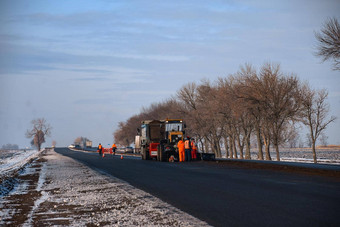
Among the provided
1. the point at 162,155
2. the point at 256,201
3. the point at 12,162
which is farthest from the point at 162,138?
the point at 256,201

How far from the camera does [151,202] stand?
13961 millimetres

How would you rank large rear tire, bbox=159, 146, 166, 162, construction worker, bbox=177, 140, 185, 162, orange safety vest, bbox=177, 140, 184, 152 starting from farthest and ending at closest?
large rear tire, bbox=159, 146, 166, 162 < construction worker, bbox=177, 140, 185, 162 < orange safety vest, bbox=177, 140, 184, 152

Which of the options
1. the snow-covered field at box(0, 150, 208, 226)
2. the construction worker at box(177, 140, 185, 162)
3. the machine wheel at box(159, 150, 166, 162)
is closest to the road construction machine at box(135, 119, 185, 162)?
the machine wheel at box(159, 150, 166, 162)

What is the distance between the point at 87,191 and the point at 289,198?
8112 mm

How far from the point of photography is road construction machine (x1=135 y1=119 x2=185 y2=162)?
43.4 meters

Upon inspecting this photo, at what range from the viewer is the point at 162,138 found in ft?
152

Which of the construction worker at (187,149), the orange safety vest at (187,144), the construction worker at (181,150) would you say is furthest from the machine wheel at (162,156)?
the orange safety vest at (187,144)

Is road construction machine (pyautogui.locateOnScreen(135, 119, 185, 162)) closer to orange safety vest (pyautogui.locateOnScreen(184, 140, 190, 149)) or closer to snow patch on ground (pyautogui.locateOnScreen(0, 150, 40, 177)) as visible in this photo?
orange safety vest (pyautogui.locateOnScreen(184, 140, 190, 149))

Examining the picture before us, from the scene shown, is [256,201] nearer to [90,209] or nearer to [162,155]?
[90,209]

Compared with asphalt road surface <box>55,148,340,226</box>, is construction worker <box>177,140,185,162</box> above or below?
above

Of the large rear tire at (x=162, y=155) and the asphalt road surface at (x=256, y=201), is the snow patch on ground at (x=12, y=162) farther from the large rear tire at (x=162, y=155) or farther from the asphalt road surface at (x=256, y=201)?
the asphalt road surface at (x=256, y=201)

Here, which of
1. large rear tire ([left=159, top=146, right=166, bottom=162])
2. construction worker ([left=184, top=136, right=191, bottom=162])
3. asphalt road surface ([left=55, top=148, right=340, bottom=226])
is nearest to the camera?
asphalt road surface ([left=55, top=148, right=340, bottom=226])

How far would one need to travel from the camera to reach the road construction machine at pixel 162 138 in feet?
142

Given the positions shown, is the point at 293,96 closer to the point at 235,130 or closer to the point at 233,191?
the point at 235,130
